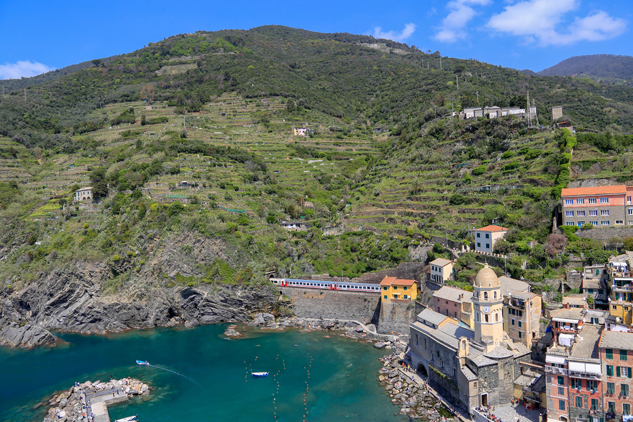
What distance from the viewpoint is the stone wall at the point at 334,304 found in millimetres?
39906

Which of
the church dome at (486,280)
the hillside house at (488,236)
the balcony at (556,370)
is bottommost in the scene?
the balcony at (556,370)

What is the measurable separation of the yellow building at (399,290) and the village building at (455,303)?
9.21 ft

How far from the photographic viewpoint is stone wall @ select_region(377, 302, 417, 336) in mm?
36438

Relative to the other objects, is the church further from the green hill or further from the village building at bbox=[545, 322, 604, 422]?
the green hill

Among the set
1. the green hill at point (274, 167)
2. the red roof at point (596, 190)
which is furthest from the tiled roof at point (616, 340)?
the red roof at point (596, 190)

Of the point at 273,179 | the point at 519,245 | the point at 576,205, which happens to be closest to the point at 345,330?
the point at 519,245

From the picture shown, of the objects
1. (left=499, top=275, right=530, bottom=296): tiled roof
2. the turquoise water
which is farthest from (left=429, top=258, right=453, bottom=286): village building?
the turquoise water

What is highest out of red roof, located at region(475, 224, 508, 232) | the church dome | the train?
red roof, located at region(475, 224, 508, 232)

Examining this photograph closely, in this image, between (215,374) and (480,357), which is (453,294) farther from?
(215,374)

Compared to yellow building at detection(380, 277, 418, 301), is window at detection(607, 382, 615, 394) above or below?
below

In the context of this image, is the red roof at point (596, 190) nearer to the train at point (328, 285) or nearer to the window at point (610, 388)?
the window at point (610, 388)

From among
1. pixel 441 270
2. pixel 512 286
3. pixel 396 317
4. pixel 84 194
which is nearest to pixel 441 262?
pixel 441 270

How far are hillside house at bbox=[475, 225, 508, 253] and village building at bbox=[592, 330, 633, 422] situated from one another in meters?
14.9

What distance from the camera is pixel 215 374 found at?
1292 inches
